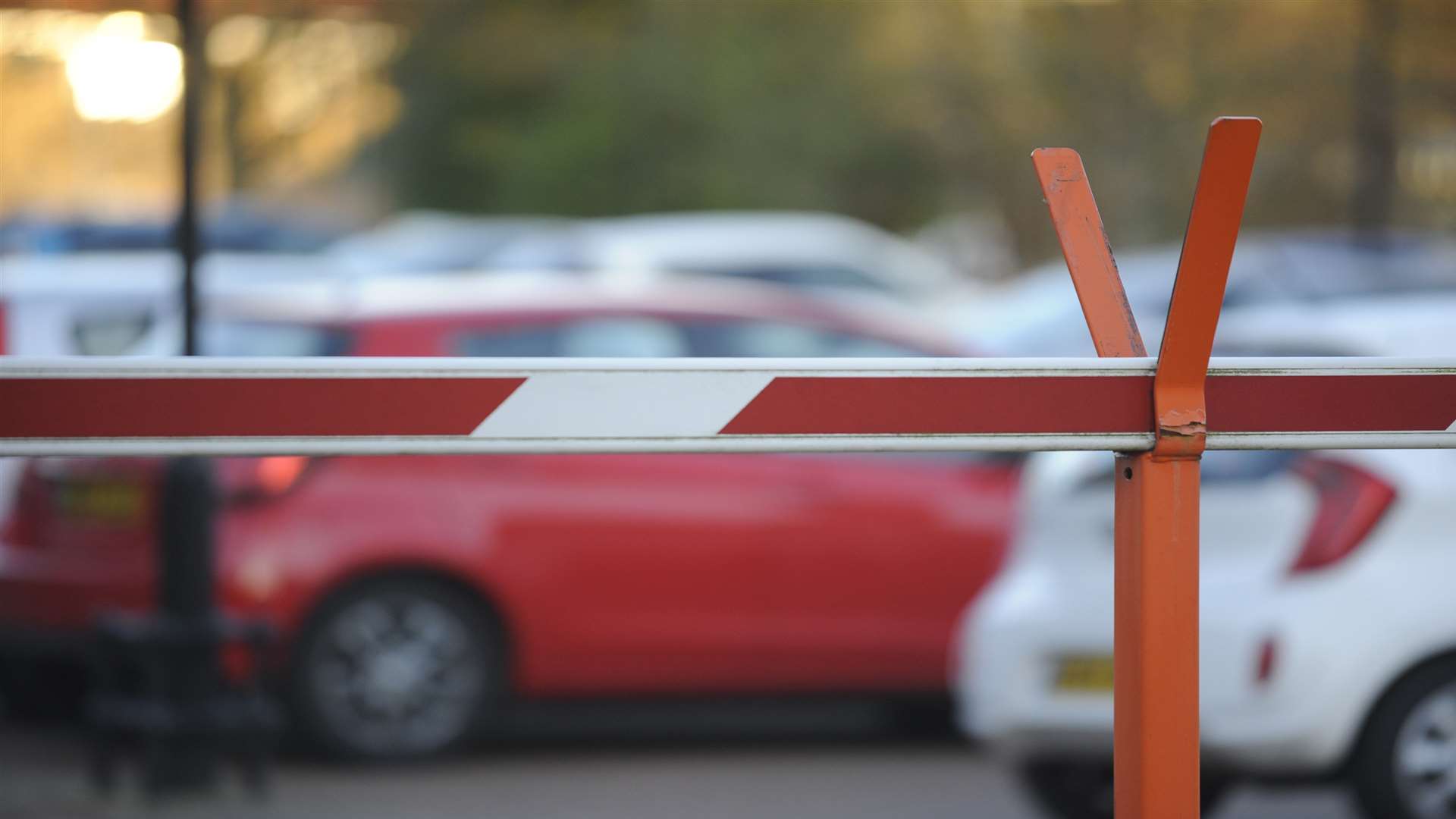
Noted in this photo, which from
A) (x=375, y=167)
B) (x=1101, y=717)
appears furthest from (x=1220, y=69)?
(x=375, y=167)

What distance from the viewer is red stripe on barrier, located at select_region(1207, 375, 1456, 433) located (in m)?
2.39

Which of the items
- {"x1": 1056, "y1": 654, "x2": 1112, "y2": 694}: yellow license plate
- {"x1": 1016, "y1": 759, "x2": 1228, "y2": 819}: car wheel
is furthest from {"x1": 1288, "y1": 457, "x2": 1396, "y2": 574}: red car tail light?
{"x1": 1016, "y1": 759, "x2": 1228, "y2": 819}: car wheel

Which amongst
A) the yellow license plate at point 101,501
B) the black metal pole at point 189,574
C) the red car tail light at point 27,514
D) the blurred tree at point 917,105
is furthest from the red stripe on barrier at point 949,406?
the blurred tree at point 917,105

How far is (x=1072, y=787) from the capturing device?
5152mm

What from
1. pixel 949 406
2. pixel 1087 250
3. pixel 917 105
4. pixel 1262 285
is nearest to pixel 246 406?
pixel 949 406

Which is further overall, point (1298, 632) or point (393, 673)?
point (393, 673)

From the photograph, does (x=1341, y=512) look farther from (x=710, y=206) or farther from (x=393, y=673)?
(x=710, y=206)

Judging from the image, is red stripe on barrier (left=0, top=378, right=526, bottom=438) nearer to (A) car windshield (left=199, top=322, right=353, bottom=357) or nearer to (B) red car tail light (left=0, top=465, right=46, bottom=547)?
(A) car windshield (left=199, top=322, right=353, bottom=357)

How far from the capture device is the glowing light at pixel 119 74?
19.1m

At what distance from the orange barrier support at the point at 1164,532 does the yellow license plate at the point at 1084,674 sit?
8.35ft

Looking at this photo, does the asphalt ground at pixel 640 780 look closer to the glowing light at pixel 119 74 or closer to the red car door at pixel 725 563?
the red car door at pixel 725 563

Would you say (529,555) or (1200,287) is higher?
(1200,287)

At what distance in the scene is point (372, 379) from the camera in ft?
7.43

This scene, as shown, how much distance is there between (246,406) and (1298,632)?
298 cm
